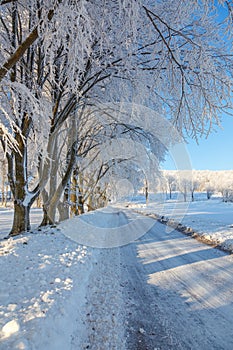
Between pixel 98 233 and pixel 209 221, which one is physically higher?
pixel 98 233

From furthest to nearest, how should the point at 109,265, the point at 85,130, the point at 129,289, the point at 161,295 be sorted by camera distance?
1. the point at 85,130
2. the point at 109,265
3. the point at 129,289
4. the point at 161,295

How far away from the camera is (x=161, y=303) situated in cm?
349

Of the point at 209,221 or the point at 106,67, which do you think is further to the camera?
the point at 209,221

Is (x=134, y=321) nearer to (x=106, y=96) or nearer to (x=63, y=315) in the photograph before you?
(x=63, y=315)

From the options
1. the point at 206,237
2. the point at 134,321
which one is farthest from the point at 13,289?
the point at 206,237

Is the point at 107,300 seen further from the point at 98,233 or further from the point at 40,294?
the point at 98,233

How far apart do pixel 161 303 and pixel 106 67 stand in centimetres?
540

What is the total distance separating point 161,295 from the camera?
12.3 ft

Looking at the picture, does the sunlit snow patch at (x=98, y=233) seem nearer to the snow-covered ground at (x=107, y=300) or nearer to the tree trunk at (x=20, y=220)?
the tree trunk at (x=20, y=220)

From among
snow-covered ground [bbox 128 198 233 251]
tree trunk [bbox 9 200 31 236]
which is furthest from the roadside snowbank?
snow-covered ground [bbox 128 198 233 251]

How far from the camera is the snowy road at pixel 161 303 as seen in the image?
259 cm

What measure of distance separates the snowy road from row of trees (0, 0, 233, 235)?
274 cm

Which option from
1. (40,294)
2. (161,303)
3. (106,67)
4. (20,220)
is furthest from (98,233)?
(40,294)

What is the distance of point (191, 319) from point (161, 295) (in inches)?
32.0
